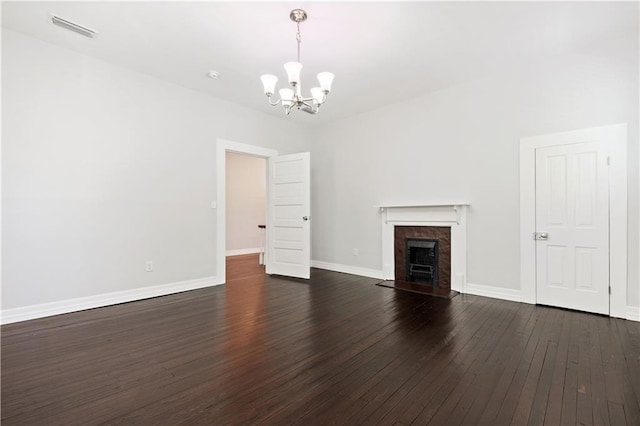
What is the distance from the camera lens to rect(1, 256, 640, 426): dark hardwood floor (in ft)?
5.43

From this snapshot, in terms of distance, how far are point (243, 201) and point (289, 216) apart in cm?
343

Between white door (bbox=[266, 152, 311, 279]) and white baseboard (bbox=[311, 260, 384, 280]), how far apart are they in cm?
86

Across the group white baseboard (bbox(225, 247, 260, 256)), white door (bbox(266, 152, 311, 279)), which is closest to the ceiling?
white door (bbox(266, 152, 311, 279))

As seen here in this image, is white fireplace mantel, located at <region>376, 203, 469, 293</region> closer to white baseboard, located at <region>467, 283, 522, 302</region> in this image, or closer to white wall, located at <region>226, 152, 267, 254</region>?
white baseboard, located at <region>467, 283, 522, 302</region>

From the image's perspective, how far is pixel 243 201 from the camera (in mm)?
8305

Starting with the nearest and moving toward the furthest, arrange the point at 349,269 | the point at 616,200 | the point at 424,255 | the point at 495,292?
the point at 616,200
the point at 495,292
the point at 424,255
the point at 349,269

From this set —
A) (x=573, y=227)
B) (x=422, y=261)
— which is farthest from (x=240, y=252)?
(x=573, y=227)

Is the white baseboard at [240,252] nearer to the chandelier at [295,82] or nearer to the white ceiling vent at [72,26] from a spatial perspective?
the white ceiling vent at [72,26]

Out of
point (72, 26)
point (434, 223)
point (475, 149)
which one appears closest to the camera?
point (72, 26)

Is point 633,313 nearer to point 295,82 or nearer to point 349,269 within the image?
point 349,269

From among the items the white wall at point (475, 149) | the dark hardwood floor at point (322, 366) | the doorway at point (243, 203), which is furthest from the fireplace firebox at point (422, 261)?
the doorway at point (243, 203)

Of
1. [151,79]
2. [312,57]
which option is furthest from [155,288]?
[312,57]

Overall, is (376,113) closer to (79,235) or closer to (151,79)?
(151,79)

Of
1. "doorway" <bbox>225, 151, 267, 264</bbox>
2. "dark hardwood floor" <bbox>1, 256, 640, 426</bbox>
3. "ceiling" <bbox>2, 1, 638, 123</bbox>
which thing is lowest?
"dark hardwood floor" <bbox>1, 256, 640, 426</bbox>
